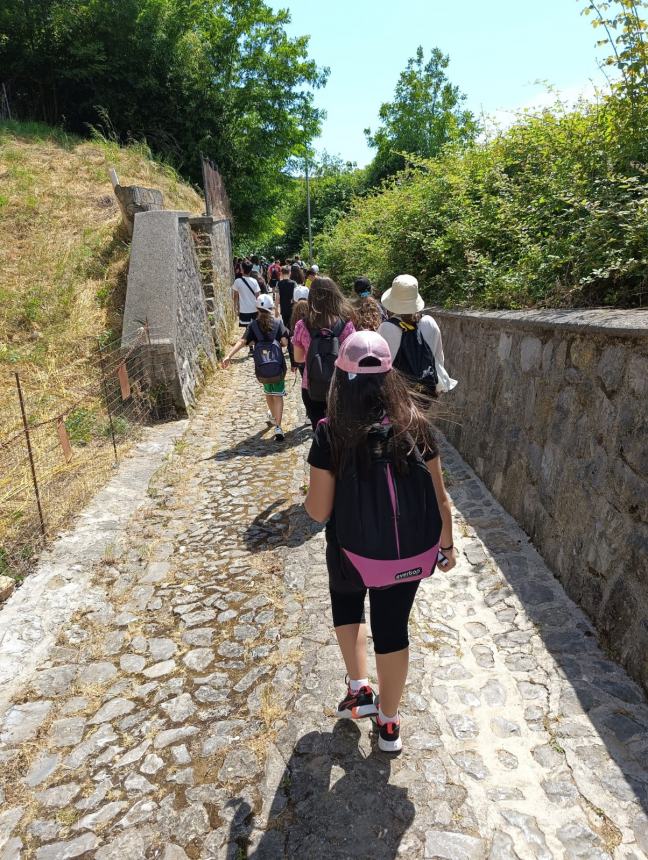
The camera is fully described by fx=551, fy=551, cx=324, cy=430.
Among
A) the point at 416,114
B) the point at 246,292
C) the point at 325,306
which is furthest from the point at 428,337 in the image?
the point at 416,114

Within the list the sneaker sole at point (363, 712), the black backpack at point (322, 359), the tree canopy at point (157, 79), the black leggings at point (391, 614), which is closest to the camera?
the black leggings at point (391, 614)

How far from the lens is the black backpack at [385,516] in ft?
6.73

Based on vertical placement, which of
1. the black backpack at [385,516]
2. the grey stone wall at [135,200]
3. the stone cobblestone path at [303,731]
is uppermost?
the grey stone wall at [135,200]

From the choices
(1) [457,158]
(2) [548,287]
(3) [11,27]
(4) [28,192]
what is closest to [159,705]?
(2) [548,287]

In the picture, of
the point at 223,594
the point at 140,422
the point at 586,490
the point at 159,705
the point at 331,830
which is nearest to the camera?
the point at 331,830

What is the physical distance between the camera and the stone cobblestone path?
212 cm

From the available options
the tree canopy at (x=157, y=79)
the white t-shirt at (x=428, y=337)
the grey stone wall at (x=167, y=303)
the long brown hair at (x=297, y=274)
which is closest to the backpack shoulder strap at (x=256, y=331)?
the grey stone wall at (x=167, y=303)

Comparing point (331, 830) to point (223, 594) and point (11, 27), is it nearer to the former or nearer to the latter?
point (223, 594)

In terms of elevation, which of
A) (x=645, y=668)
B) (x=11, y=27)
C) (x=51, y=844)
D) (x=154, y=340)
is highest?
(x=11, y=27)

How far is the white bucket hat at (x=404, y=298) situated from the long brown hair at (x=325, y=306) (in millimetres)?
752

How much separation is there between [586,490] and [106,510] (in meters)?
3.84

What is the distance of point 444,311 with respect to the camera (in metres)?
6.50

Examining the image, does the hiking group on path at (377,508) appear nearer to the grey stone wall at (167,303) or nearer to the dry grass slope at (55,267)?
the dry grass slope at (55,267)

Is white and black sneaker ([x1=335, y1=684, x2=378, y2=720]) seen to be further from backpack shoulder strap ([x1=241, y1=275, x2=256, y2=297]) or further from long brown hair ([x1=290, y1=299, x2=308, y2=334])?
backpack shoulder strap ([x1=241, y1=275, x2=256, y2=297])
